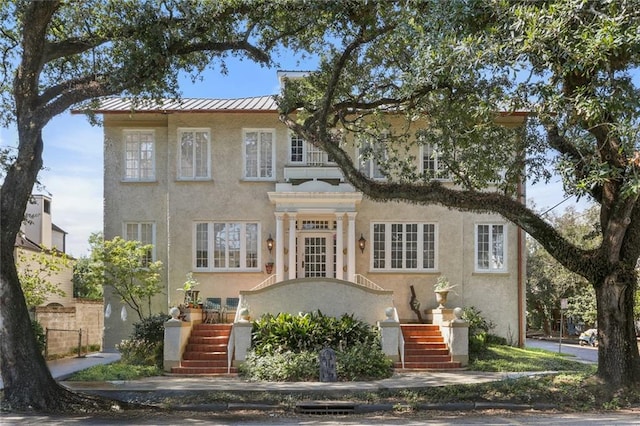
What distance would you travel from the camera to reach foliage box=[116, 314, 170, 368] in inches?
658

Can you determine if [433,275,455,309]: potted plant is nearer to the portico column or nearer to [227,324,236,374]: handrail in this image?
the portico column

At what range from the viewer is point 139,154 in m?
21.8

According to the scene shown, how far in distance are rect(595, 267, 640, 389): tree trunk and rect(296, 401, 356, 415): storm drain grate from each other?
14.9ft

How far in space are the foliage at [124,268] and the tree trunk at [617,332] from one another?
13.4 metres

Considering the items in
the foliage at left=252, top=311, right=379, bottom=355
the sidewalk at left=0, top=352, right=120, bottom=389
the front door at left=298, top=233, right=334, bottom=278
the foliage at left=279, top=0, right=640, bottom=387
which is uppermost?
the foliage at left=279, top=0, right=640, bottom=387

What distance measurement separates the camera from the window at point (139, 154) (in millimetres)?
21688

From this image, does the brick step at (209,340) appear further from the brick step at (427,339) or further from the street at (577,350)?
the street at (577,350)

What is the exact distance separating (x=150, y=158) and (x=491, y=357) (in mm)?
12720

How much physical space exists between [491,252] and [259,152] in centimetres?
846

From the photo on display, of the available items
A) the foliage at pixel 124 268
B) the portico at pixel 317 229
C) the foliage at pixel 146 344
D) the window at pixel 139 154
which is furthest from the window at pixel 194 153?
the foliage at pixel 146 344

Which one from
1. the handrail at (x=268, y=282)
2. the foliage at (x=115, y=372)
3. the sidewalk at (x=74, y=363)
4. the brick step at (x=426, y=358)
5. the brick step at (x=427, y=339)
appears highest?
the handrail at (x=268, y=282)

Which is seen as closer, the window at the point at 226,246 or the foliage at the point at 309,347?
the foliage at the point at 309,347

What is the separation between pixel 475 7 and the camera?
972 centimetres

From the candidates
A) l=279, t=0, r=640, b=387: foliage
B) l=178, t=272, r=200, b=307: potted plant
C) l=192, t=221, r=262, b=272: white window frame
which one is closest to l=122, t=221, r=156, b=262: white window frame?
l=192, t=221, r=262, b=272: white window frame
